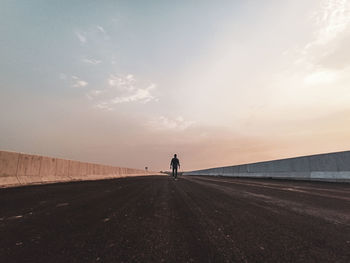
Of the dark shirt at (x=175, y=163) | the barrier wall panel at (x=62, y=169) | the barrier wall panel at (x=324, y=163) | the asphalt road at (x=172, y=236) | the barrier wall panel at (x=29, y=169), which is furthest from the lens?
the dark shirt at (x=175, y=163)

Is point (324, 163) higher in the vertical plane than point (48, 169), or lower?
higher

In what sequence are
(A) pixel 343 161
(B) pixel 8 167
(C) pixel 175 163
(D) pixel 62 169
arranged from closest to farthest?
1. (B) pixel 8 167
2. (D) pixel 62 169
3. (A) pixel 343 161
4. (C) pixel 175 163

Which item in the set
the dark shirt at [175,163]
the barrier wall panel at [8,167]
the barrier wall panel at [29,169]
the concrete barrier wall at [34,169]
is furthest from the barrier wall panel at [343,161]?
the barrier wall panel at [8,167]

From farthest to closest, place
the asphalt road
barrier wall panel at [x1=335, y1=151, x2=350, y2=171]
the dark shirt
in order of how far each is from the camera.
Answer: the dark shirt → barrier wall panel at [x1=335, y1=151, x2=350, y2=171] → the asphalt road

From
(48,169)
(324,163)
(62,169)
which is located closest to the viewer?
(48,169)

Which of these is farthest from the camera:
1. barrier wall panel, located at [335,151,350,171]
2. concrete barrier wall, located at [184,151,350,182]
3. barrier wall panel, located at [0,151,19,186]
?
concrete barrier wall, located at [184,151,350,182]

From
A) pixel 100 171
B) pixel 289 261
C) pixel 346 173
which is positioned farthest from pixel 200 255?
pixel 100 171

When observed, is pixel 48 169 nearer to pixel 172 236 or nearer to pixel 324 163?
pixel 172 236

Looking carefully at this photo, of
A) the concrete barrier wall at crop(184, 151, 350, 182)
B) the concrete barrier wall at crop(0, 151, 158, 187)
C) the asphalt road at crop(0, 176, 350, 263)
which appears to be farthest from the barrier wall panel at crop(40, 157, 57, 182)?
the concrete barrier wall at crop(184, 151, 350, 182)

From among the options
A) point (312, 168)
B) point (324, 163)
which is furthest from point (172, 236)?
point (312, 168)

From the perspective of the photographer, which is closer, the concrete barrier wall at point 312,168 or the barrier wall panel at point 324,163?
the concrete barrier wall at point 312,168

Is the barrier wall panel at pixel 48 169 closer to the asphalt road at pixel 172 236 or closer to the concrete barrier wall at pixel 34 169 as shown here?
the concrete barrier wall at pixel 34 169

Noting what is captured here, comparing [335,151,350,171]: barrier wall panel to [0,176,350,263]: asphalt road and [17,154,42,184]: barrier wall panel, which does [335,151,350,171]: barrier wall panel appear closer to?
[0,176,350,263]: asphalt road

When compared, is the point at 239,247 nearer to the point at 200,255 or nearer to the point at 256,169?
the point at 200,255
